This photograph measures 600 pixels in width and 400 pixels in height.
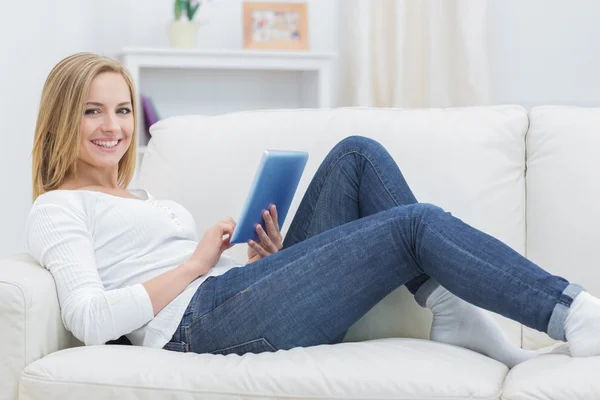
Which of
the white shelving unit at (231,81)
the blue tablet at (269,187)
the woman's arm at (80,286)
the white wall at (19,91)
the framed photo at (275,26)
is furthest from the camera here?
the framed photo at (275,26)

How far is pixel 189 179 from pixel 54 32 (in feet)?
4.33

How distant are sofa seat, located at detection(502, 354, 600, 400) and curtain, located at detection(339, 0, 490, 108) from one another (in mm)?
2173

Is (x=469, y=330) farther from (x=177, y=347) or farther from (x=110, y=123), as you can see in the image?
(x=110, y=123)

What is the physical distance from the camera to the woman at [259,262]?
55.1 inches

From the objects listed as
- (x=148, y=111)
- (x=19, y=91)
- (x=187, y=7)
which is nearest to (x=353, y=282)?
(x=19, y=91)

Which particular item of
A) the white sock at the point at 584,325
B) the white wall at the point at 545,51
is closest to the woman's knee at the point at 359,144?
the white sock at the point at 584,325

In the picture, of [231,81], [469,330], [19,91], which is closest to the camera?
[469,330]

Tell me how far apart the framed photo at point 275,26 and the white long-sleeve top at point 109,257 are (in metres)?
1.72

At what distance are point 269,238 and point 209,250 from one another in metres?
0.15

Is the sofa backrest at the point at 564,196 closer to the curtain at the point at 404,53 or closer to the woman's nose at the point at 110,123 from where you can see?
the woman's nose at the point at 110,123

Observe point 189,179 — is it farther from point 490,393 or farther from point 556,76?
point 556,76

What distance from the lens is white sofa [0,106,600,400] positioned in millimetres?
1349

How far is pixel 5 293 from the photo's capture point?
4.65 ft

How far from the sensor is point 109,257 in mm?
1646
